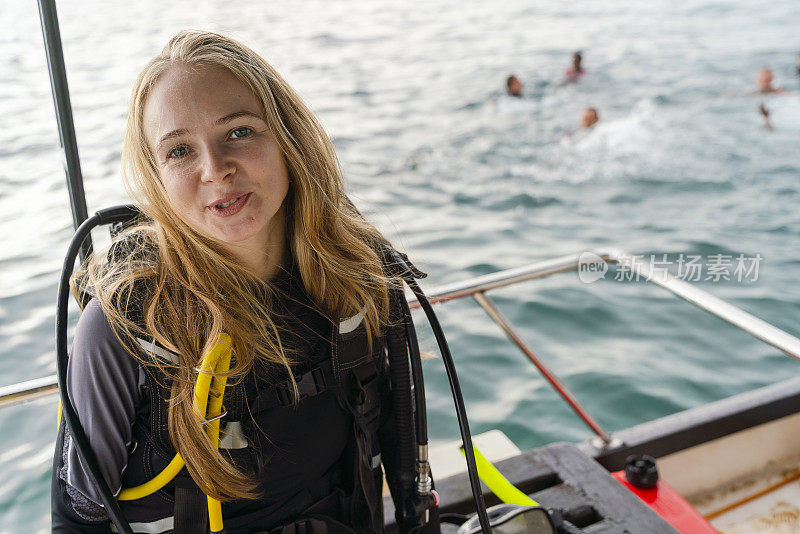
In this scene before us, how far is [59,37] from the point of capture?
1.31 metres

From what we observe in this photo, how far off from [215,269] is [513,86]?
959cm

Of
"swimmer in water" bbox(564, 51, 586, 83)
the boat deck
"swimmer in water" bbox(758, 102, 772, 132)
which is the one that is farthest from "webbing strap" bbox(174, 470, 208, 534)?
"swimmer in water" bbox(758, 102, 772, 132)

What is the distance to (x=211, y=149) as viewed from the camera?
96cm

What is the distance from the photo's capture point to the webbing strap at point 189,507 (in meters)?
0.99

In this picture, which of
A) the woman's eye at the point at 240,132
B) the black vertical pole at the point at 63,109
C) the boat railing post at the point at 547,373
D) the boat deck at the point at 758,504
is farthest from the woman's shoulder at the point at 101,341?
the boat deck at the point at 758,504

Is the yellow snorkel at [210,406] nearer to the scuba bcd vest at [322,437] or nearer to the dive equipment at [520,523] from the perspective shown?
the scuba bcd vest at [322,437]

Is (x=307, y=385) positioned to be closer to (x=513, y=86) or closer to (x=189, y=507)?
(x=189, y=507)

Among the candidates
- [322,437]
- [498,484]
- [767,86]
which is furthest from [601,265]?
[767,86]

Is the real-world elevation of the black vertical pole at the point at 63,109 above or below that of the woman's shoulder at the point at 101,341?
above

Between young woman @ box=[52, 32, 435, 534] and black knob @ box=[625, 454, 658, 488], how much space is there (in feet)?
2.38

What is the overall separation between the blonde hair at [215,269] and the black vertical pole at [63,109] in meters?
0.39

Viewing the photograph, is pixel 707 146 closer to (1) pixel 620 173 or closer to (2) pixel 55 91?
(1) pixel 620 173

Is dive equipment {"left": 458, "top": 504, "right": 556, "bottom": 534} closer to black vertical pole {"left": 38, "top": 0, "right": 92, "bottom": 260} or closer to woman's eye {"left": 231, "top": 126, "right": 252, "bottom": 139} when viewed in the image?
woman's eye {"left": 231, "top": 126, "right": 252, "bottom": 139}

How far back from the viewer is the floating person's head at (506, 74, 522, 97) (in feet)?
32.3
